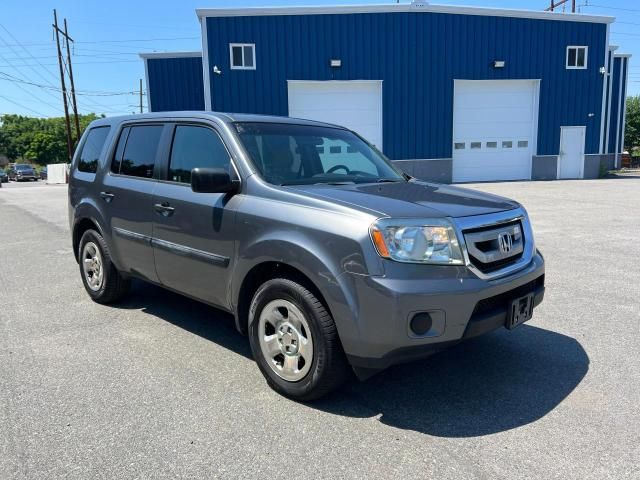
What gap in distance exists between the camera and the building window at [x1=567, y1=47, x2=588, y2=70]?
988 inches

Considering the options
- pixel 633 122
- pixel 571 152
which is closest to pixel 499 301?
pixel 571 152

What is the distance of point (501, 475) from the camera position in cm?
244

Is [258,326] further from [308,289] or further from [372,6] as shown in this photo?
[372,6]

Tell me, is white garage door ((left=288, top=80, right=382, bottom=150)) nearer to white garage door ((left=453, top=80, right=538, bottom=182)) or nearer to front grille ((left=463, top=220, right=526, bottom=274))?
white garage door ((left=453, top=80, right=538, bottom=182))

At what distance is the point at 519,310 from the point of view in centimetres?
320

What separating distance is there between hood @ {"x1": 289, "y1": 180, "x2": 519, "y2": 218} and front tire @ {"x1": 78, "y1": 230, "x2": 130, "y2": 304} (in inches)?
99.6

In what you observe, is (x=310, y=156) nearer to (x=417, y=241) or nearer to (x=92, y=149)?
(x=417, y=241)

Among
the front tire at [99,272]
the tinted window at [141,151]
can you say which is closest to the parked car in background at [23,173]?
the front tire at [99,272]

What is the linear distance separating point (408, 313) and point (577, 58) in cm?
2718

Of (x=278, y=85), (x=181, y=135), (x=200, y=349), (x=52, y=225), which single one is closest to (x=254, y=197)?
(x=181, y=135)

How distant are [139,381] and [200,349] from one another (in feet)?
2.16

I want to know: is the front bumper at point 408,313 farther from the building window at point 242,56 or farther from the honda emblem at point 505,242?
the building window at point 242,56

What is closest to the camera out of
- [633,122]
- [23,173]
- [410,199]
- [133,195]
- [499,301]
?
[499,301]

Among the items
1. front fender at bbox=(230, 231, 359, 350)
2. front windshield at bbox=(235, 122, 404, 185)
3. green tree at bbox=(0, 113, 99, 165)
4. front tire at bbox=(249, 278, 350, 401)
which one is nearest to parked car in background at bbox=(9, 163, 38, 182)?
green tree at bbox=(0, 113, 99, 165)
